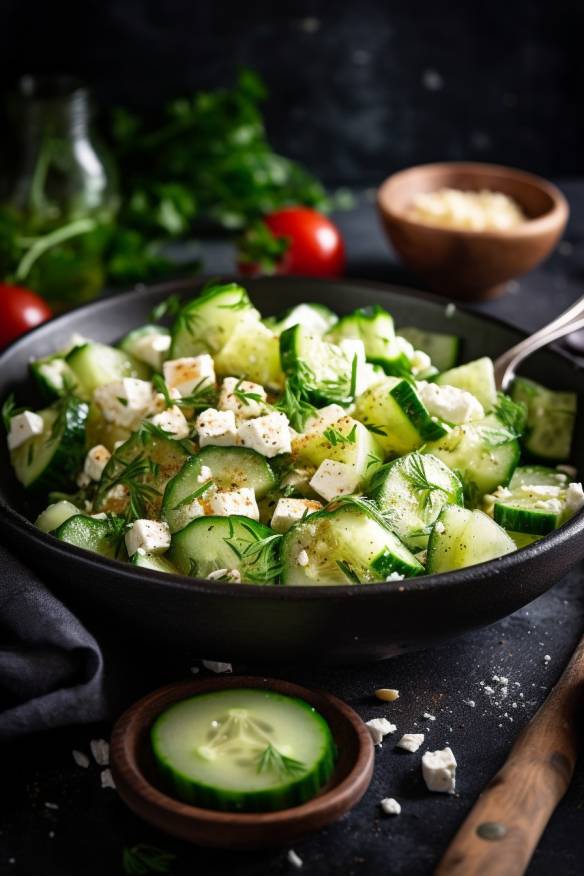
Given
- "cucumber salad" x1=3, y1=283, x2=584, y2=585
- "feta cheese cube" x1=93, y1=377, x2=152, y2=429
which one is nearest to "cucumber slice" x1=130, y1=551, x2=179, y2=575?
"cucumber salad" x1=3, y1=283, x2=584, y2=585

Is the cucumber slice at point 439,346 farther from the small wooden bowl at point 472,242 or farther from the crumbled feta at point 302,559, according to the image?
the crumbled feta at point 302,559

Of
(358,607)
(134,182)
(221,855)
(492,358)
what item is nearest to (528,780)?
(358,607)

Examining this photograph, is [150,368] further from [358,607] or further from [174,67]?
[174,67]

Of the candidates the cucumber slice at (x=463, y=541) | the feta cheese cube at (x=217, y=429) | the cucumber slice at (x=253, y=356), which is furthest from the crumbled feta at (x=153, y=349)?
the cucumber slice at (x=463, y=541)

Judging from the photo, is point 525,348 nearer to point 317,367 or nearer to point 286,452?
point 317,367

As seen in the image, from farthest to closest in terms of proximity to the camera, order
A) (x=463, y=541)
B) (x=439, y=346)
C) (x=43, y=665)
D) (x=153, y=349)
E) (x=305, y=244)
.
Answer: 1. (x=305, y=244)
2. (x=439, y=346)
3. (x=153, y=349)
4. (x=463, y=541)
5. (x=43, y=665)

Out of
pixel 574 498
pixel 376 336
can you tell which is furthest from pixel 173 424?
pixel 574 498
